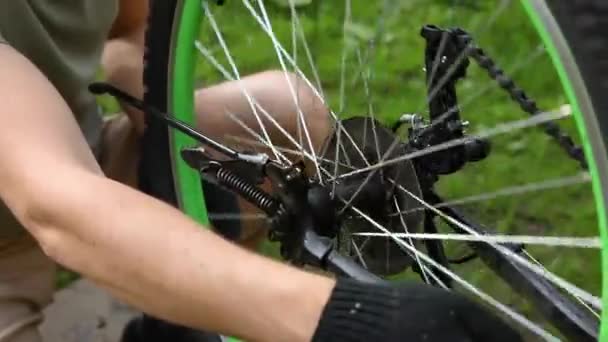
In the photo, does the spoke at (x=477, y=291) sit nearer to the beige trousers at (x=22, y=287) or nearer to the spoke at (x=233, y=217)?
the spoke at (x=233, y=217)

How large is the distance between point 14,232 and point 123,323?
359mm

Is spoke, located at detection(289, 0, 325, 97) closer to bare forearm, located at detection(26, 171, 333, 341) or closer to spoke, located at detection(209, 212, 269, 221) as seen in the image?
spoke, located at detection(209, 212, 269, 221)

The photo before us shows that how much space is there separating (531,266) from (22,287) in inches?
22.1

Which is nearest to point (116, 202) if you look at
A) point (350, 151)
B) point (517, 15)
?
point (350, 151)

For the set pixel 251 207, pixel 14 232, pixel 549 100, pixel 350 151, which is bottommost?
pixel 14 232

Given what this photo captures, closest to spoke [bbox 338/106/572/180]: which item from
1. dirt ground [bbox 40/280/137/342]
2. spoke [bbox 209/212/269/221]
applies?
spoke [bbox 209/212/269/221]

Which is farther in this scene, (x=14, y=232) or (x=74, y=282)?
(x=74, y=282)

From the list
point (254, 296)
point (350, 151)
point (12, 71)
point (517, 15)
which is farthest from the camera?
point (517, 15)

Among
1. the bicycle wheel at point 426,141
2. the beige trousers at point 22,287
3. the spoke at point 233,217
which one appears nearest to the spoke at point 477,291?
the bicycle wheel at point 426,141

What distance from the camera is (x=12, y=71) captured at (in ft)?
3.28

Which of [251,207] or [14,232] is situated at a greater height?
[251,207]

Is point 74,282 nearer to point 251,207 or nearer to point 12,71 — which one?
point 251,207

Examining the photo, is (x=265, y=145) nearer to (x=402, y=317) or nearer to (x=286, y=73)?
(x=286, y=73)

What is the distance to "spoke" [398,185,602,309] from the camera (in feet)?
3.10
